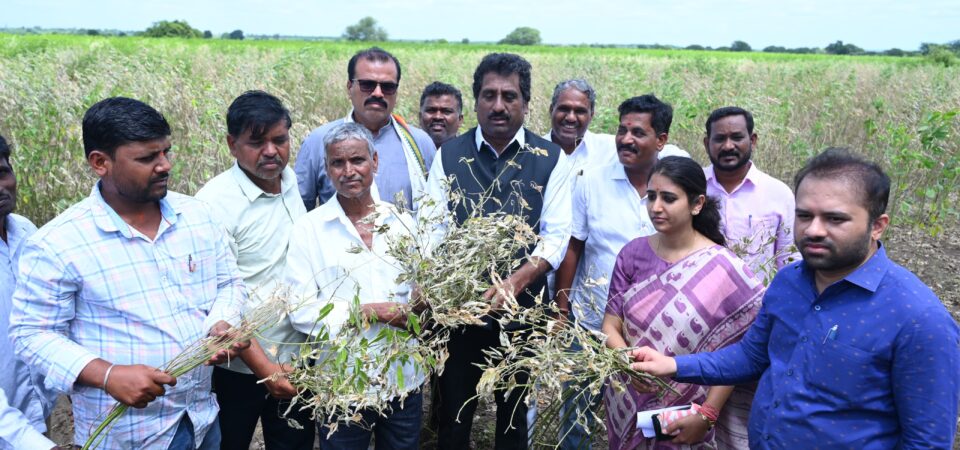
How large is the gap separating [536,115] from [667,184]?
6.32 meters

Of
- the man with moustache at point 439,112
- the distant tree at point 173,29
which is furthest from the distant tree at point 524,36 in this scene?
the man with moustache at point 439,112

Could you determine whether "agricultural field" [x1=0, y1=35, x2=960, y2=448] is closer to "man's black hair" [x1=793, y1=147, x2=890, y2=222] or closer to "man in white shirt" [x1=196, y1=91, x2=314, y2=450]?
"man in white shirt" [x1=196, y1=91, x2=314, y2=450]

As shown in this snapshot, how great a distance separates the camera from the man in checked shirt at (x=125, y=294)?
82.1 inches

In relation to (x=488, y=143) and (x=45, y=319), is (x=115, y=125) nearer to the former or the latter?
(x=45, y=319)

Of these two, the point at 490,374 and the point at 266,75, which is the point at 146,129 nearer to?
the point at 490,374

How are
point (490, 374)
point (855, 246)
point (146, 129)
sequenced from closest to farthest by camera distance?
point (855, 246), point (490, 374), point (146, 129)

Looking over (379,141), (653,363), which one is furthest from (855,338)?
(379,141)

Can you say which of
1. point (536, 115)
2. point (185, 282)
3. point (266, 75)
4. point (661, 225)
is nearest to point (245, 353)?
point (185, 282)

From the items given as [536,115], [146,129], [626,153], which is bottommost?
[536,115]

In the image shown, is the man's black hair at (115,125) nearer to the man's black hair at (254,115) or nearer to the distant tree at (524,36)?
the man's black hair at (254,115)

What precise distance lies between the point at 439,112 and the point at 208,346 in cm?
295

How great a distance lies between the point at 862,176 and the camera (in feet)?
5.81

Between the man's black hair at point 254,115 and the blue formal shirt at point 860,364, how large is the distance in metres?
2.02

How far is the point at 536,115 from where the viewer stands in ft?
28.6
